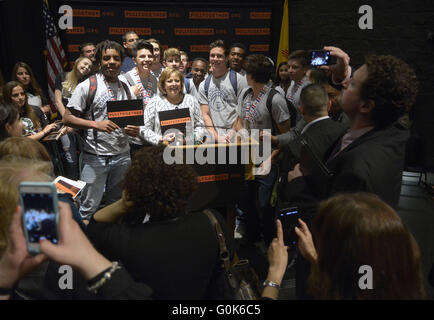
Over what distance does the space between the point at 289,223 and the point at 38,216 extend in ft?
3.61

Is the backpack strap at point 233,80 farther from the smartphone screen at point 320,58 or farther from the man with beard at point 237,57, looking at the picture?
the smartphone screen at point 320,58

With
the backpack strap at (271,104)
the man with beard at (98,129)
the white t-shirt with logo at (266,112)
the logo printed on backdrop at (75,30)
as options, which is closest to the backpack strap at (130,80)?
the man with beard at (98,129)

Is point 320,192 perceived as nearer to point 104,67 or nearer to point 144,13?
point 104,67

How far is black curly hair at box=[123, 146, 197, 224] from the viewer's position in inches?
60.9

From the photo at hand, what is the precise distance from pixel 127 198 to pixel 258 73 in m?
2.37

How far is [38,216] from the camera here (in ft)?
3.75

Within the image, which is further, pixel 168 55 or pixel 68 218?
pixel 168 55

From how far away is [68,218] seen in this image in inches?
45.8

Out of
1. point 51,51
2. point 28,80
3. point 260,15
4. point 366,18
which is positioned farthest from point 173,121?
point 260,15

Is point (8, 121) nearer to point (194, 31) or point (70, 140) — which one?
point (70, 140)

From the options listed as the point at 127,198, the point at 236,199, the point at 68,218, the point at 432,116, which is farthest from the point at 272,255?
the point at 432,116

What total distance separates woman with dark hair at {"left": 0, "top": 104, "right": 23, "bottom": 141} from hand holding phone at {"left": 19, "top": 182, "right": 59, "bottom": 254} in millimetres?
1931

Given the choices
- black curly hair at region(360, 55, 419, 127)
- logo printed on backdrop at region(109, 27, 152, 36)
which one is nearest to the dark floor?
black curly hair at region(360, 55, 419, 127)

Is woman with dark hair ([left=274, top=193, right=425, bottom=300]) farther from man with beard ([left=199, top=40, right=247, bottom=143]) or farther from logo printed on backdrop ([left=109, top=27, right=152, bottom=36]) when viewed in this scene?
logo printed on backdrop ([left=109, top=27, right=152, bottom=36])
